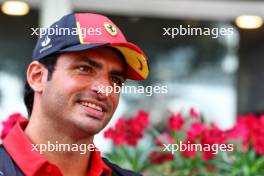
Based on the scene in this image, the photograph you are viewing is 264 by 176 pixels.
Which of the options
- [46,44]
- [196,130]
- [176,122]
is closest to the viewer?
[46,44]

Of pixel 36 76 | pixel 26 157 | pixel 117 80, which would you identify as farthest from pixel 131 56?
pixel 26 157

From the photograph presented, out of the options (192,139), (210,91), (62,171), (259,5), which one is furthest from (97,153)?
(210,91)

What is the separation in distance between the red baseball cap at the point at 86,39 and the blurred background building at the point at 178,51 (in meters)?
2.78

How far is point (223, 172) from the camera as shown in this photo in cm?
332

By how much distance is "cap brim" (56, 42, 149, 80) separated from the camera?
7.47ft

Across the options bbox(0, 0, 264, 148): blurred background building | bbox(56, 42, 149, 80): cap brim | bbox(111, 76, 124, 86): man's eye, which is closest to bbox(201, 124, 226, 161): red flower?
bbox(56, 42, 149, 80): cap brim

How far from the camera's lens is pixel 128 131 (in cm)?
342

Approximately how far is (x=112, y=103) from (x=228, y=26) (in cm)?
382

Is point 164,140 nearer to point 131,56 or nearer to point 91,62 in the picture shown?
point 131,56

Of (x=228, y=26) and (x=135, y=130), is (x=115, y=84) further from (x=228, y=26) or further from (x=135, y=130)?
(x=228, y=26)

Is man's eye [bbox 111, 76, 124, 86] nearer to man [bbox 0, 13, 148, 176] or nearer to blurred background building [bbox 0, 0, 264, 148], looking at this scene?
man [bbox 0, 13, 148, 176]

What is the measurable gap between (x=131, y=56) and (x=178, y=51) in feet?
12.9

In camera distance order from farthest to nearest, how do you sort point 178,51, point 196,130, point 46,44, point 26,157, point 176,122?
point 178,51 < point 176,122 < point 196,130 < point 46,44 < point 26,157

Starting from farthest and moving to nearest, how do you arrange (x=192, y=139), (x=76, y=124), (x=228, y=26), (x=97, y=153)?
1. (x=228, y=26)
2. (x=192, y=139)
3. (x=97, y=153)
4. (x=76, y=124)
